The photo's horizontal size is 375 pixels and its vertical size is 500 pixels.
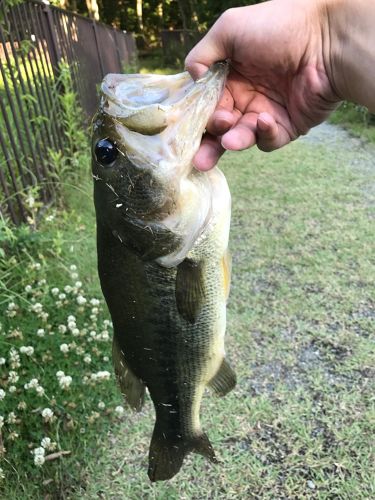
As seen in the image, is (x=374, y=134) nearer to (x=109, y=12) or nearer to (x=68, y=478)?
(x=68, y=478)

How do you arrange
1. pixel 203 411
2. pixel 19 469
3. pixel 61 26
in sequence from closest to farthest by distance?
1. pixel 19 469
2. pixel 203 411
3. pixel 61 26

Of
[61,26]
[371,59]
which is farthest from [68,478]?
[61,26]

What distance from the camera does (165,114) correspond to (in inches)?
Answer: 59.7

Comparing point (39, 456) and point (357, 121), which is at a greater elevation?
point (39, 456)

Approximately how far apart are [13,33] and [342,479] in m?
4.63

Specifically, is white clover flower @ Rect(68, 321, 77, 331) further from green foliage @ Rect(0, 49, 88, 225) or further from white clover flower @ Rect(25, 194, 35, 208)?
white clover flower @ Rect(25, 194, 35, 208)

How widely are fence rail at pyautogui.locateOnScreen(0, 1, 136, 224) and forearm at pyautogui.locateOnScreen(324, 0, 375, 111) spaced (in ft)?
9.12

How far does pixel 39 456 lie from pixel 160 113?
A: 6.06 feet

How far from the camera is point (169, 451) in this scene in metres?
2.02

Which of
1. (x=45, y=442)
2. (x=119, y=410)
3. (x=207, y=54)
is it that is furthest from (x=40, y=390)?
(x=207, y=54)

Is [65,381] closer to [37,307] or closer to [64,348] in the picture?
[64,348]

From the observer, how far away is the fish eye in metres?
1.58

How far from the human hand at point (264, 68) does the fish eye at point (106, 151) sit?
0.88 feet

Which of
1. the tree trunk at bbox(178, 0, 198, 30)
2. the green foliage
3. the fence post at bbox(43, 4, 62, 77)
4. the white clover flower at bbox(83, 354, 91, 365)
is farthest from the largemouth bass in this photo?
the tree trunk at bbox(178, 0, 198, 30)
